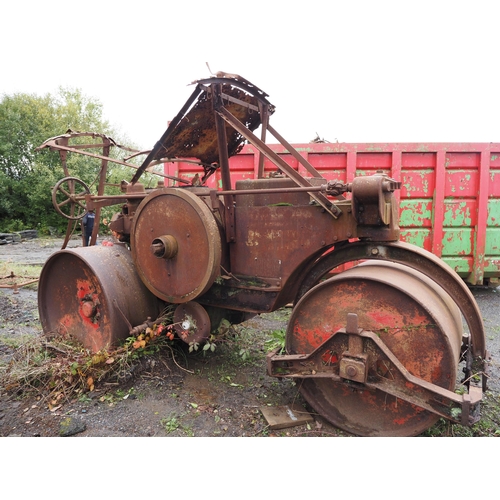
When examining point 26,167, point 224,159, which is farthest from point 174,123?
point 26,167

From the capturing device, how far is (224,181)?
297 centimetres

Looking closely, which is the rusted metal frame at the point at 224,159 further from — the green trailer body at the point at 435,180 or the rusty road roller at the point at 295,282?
the green trailer body at the point at 435,180

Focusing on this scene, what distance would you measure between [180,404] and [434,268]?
1.91 m

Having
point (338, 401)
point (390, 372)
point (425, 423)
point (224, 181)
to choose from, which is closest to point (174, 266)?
point (224, 181)

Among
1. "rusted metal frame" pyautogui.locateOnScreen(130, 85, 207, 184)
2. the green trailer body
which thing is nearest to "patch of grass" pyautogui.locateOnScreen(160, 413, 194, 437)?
"rusted metal frame" pyautogui.locateOnScreen(130, 85, 207, 184)

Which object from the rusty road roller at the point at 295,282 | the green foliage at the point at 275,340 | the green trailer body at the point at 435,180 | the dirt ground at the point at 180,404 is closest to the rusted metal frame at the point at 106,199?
the rusty road roller at the point at 295,282

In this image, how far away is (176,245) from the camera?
2875 millimetres

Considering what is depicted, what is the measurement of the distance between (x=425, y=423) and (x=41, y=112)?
23190 millimetres

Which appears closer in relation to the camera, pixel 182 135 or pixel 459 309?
pixel 459 309

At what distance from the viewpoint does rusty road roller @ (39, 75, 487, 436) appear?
2.14 m

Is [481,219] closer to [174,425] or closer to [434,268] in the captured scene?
[434,268]

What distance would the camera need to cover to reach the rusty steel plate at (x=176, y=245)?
8.98 ft

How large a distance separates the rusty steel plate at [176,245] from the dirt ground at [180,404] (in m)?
0.66

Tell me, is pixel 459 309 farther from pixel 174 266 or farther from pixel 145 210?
pixel 145 210
